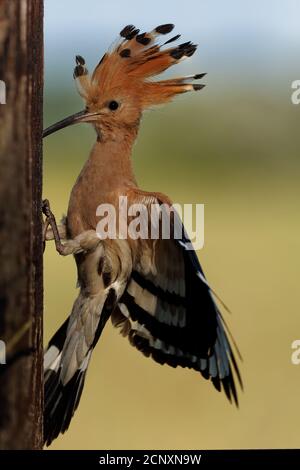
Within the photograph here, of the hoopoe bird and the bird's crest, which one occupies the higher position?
the bird's crest

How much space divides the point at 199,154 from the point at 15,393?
270 inches

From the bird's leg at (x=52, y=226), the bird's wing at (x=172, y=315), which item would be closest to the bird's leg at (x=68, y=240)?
the bird's leg at (x=52, y=226)

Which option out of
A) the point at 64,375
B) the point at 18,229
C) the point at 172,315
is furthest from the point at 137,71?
the point at 18,229

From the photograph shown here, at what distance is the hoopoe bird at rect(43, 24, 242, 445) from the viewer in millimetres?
2721

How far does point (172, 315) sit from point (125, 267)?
0.65ft

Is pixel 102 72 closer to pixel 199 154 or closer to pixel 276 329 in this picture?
pixel 276 329

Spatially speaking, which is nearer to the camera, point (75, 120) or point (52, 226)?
point (52, 226)

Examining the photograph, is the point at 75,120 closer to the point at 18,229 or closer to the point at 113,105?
the point at 113,105

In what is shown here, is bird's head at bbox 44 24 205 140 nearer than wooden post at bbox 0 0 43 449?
No

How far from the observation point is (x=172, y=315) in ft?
9.24

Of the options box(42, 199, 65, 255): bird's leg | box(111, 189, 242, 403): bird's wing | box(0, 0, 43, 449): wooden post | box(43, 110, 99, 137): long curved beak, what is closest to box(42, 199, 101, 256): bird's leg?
box(42, 199, 65, 255): bird's leg

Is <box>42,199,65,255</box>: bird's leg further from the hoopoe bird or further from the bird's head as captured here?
the bird's head

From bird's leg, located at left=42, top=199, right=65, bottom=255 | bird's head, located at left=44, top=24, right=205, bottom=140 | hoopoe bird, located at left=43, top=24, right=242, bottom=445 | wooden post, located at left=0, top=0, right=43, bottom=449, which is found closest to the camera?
wooden post, located at left=0, top=0, right=43, bottom=449
